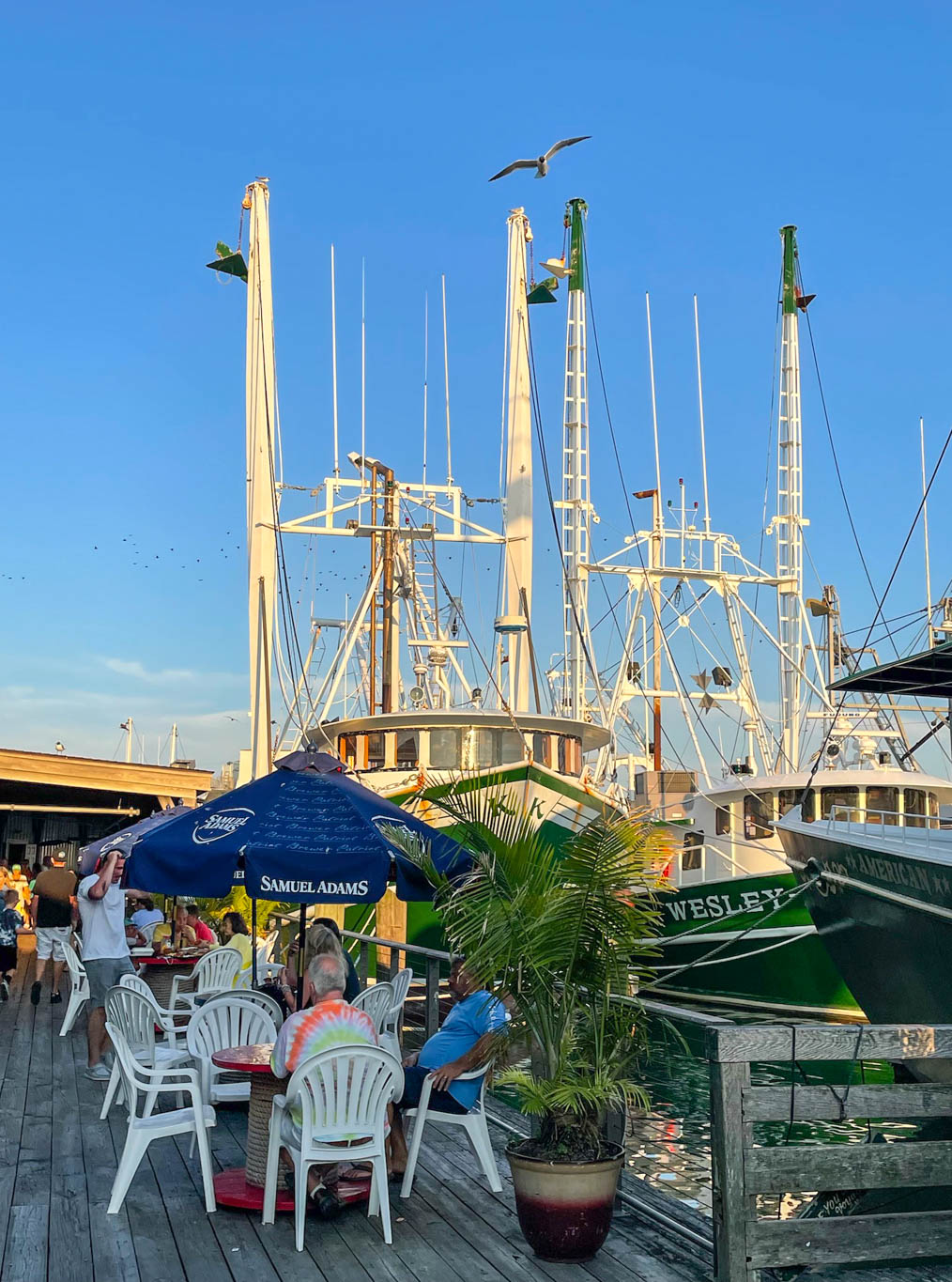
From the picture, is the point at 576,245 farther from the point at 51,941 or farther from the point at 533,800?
the point at 51,941

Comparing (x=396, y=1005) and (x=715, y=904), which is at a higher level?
(x=396, y=1005)

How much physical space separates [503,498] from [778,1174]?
2106cm

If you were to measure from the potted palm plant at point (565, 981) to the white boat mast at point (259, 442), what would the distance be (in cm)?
1612

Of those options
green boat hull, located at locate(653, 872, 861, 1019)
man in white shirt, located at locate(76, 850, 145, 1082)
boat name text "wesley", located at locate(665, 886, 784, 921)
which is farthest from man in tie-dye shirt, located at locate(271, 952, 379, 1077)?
boat name text "wesley", located at locate(665, 886, 784, 921)

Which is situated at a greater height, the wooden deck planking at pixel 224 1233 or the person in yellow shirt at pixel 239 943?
the person in yellow shirt at pixel 239 943

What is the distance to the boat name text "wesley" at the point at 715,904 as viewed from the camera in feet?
65.4

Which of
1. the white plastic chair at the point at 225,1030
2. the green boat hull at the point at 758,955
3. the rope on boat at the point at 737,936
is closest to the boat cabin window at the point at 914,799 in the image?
the green boat hull at the point at 758,955

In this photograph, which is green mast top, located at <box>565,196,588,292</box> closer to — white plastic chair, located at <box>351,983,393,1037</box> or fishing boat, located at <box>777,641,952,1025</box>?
fishing boat, located at <box>777,641,952,1025</box>

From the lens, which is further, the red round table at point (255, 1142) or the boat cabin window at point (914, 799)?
the boat cabin window at point (914, 799)

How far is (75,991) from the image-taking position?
12.6m

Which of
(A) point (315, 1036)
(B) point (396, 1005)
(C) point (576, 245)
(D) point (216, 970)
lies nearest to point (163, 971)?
(D) point (216, 970)

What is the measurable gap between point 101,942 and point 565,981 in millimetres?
4993

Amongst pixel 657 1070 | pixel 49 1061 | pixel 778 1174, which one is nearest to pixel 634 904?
pixel 778 1174

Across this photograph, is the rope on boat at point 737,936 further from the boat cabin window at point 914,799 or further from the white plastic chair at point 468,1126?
the boat cabin window at point 914,799
